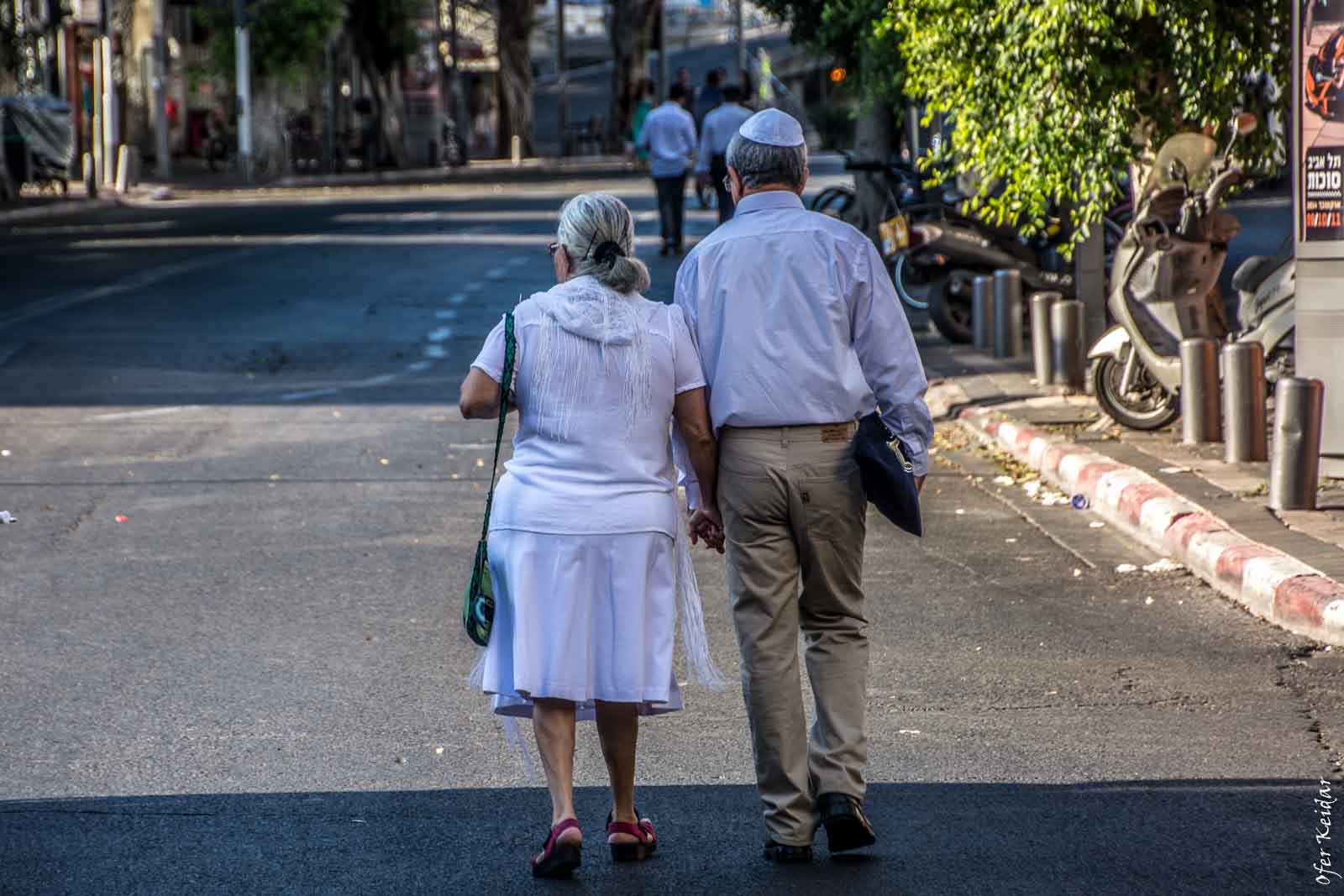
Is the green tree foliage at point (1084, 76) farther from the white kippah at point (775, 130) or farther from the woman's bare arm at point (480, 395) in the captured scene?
the woman's bare arm at point (480, 395)

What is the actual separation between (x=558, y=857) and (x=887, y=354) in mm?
1396

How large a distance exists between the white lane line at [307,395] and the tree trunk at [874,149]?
327 inches

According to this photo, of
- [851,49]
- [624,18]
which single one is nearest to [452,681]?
[851,49]

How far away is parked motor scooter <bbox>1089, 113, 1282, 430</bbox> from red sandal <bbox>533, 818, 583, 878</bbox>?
710 cm

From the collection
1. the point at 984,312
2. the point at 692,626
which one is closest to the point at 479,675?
the point at 692,626

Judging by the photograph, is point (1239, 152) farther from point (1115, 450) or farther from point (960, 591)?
point (960, 591)

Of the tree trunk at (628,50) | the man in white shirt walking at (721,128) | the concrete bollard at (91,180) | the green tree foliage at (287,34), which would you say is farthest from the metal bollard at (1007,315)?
the tree trunk at (628,50)

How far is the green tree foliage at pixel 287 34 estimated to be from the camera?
50812mm

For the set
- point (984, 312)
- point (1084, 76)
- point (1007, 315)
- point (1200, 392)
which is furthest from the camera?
point (984, 312)

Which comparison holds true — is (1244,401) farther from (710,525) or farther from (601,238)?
(601,238)

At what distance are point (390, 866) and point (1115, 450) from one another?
6646mm

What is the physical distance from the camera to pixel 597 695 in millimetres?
4816

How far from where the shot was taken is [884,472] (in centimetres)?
485

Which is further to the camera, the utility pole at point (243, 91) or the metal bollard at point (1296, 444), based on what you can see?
the utility pole at point (243, 91)
